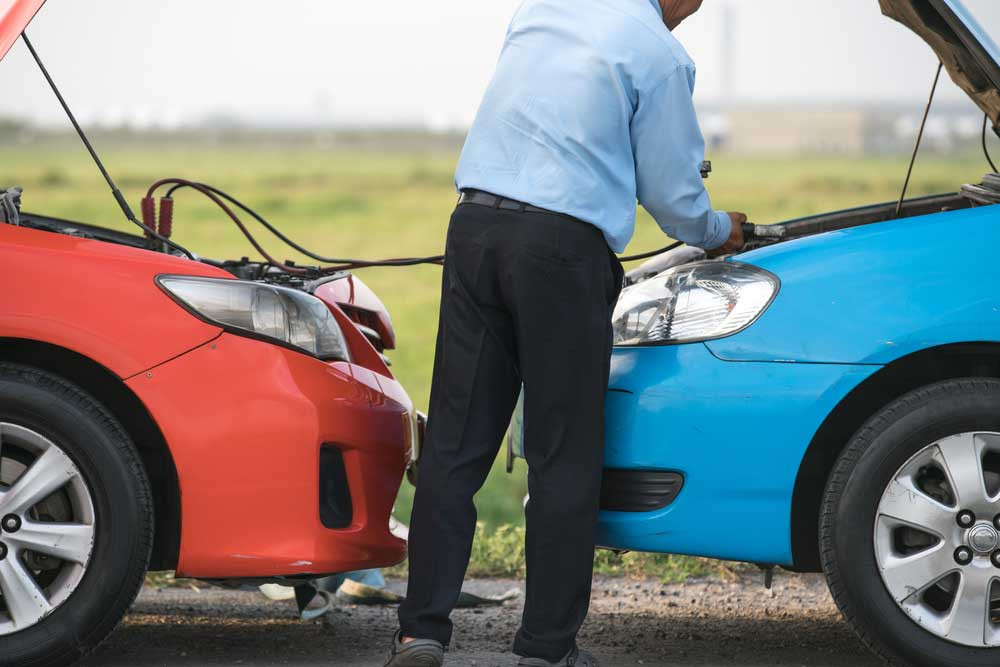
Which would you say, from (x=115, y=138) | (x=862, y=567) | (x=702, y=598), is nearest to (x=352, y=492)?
(x=862, y=567)

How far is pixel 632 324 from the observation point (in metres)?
3.22

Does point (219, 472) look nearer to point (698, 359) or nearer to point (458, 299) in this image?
point (458, 299)

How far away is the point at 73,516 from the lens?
2.95 meters

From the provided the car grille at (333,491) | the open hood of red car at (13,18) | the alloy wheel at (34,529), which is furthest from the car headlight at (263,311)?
the open hood of red car at (13,18)

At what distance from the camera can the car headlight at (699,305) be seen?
2982 mm

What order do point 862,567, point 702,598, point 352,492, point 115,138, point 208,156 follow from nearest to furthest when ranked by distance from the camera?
1. point 862,567
2. point 352,492
3. point 702,598
4. point 208,156
5. point 115,138

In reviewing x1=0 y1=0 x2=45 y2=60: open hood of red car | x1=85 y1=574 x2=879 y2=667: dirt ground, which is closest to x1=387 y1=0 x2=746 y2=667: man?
x1=85 y1=574 x2=879 y2=667: dirt ground

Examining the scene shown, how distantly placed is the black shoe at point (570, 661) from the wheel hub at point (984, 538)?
95 centimetres

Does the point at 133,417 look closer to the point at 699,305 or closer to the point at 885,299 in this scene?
the point at 699,305

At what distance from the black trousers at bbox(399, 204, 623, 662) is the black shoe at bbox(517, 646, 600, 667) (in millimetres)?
15

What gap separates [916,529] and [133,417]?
6.28ft

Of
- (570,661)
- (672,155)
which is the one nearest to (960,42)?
(672,155)

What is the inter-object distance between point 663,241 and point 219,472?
20701 mm

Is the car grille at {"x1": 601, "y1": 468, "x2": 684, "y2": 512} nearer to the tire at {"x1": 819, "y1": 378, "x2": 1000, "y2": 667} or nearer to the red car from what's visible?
the tire at {"x1": 819, "y1": 378, "x2": 1000, "y2": 667}
